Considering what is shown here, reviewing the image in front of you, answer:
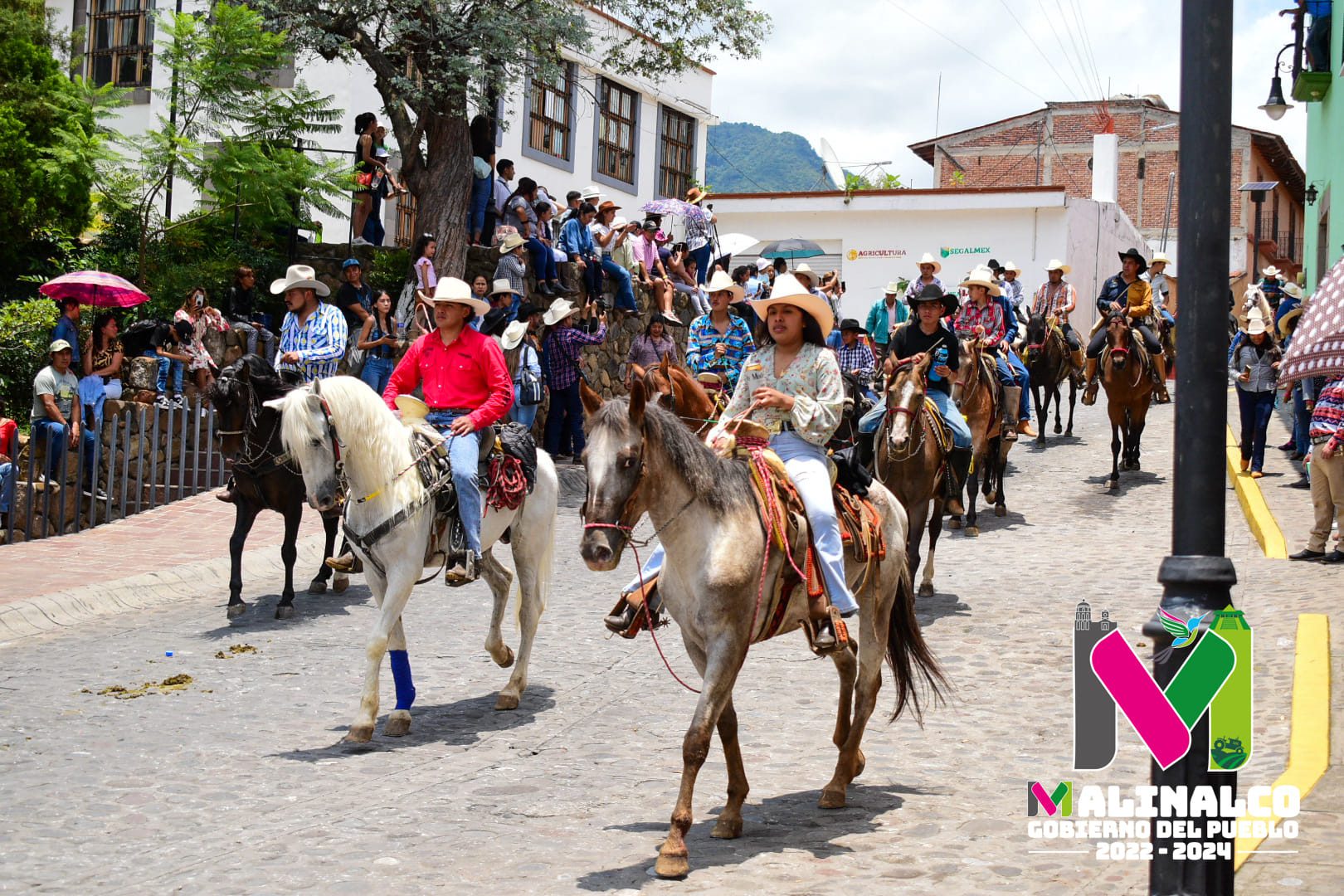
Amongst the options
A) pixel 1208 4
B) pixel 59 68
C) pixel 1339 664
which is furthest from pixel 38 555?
pixel 59 68

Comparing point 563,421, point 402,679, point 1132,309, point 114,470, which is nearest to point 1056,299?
point 1132,309

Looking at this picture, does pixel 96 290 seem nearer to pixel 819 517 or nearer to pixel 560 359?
pixel 560 359

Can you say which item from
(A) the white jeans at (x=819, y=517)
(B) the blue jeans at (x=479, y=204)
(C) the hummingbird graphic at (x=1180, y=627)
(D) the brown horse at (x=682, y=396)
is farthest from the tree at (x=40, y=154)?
(C) the hummingbird graphic at (x=1180, y=627)

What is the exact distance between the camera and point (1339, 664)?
30.7ft

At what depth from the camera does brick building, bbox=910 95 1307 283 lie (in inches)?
2131

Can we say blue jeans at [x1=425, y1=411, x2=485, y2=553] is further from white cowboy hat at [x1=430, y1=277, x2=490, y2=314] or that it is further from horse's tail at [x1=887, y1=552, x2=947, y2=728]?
horse's tail at [x1=887, y1=552, x2=947, y2=728]

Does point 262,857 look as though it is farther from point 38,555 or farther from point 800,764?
point 38,555

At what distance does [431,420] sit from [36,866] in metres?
4.35

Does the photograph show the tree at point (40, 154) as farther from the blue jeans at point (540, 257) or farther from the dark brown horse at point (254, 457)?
the dark brown horse at point (254, 457)

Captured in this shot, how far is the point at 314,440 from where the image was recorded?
904 cm

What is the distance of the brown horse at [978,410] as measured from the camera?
16172 mm

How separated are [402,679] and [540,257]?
45.0 feet

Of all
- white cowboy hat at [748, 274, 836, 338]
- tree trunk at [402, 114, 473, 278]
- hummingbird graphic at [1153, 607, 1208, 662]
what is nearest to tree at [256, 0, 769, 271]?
tree trunk at [402, 114, 473, 278]

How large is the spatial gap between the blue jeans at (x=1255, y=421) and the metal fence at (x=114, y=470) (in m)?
13.3
